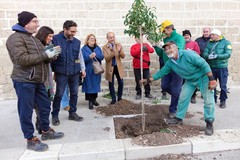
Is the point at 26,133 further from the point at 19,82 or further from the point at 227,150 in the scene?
the point at 227,150

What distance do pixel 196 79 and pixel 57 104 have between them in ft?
8.67

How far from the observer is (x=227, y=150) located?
3869 mm

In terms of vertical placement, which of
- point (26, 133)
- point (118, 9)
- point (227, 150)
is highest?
point (118, 9)

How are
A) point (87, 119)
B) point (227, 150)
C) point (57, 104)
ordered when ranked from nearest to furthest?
point (227, 150)
point (57, 104)
point (87, 119)

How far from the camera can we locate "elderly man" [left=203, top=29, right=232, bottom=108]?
5547mm

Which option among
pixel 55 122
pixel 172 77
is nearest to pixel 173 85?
pixel 172 77

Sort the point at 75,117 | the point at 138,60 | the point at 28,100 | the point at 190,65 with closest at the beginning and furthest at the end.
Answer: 1. the point at 28,100
2. the point at 190,65
3. the point at 75,117
4. the point at 138,60

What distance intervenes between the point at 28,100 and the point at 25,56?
2.13 feet

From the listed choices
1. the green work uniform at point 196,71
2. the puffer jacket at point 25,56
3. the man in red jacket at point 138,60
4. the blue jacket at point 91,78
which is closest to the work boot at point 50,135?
the puffer jacket at point 25,56

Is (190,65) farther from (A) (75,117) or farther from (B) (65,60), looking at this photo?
(A) (75,117)

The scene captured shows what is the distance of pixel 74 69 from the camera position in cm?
479

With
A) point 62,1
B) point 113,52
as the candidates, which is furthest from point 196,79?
point 62,1

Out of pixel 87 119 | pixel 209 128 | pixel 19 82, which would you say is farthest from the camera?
pixel 87 119

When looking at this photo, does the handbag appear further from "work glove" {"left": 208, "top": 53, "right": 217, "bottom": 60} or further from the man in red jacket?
"work glove" {"left": 208, "top": 53, "right": 217, "bottom": 60}
